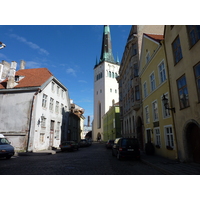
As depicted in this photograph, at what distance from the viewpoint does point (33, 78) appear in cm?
2453

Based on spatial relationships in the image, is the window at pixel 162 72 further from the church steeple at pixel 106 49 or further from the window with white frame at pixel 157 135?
the church steeple at pixel 106 49

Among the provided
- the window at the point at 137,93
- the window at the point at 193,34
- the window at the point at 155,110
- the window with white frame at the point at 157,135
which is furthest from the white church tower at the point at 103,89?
the window at the point at 193,34

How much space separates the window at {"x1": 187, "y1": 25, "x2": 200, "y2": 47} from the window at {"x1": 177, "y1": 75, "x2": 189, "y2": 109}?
2.28 metres

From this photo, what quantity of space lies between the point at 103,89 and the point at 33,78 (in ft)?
164

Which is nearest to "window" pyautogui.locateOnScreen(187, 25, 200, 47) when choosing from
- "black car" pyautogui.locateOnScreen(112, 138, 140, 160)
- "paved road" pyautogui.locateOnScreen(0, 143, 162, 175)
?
"paved road" pyautogui.locateOnScreen(0, 143, 162, 175)

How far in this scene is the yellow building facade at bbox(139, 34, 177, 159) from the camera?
1284 centimetres

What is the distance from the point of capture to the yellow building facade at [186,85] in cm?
903

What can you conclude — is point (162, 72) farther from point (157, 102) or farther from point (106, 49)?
point (106, 49)

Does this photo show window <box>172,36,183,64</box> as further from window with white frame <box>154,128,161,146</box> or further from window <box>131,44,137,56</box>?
window <box>131,44,137,56</box>

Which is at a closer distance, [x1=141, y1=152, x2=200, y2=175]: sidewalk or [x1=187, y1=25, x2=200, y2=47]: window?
[x1=141, y1=152, x2=200, y2=175]: sidewalk

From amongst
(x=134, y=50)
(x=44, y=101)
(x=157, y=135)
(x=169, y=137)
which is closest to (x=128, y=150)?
(x=169, y=137)

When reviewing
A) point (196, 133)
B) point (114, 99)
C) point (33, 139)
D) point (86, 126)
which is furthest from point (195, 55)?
point (86, 126)

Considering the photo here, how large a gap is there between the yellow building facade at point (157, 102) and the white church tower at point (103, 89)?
52111 millimetres

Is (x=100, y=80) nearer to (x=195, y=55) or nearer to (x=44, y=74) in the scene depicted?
(x=44, y=74)
